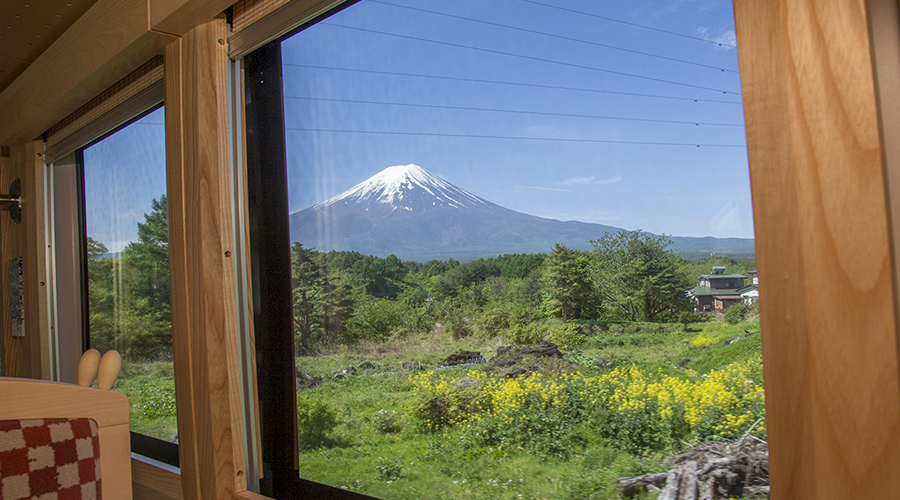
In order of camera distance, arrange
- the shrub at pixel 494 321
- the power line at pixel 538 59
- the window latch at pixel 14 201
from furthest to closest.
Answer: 1. the window latch at pixel 14 201
2. the shrub at pixel 494 321
3. the power line at pixel 538 59

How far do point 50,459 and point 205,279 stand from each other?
48 cm

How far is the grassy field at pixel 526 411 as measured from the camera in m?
0.76

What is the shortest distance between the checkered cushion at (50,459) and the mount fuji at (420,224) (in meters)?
0.63

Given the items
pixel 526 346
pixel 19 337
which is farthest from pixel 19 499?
pixel 19 337

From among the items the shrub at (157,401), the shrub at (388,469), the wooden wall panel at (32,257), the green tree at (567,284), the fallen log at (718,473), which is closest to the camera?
the fallen log at (718,473)

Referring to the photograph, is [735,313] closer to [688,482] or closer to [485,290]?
[688,482]

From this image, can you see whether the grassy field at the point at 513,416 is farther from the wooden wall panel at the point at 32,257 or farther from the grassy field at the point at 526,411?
the wooden wall panel at the point at 32,257

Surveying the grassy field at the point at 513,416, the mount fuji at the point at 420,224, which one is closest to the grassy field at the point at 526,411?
the grassy field at the point at 513,416

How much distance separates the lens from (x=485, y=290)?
107 centimetres

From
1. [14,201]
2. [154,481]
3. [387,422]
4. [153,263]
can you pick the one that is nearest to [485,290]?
[387,422]

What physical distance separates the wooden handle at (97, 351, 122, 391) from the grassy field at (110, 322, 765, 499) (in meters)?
0.42

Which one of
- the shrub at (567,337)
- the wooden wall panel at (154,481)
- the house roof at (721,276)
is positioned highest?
the house roof at (721,276)

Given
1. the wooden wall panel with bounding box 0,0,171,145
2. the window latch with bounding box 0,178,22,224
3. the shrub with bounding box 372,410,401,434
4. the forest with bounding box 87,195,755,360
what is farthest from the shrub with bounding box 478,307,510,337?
the window latch with bounding box 0,178,22,224

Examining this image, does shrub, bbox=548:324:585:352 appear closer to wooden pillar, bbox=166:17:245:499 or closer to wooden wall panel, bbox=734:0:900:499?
wooden wall panel, bbox=734:0:900:499
